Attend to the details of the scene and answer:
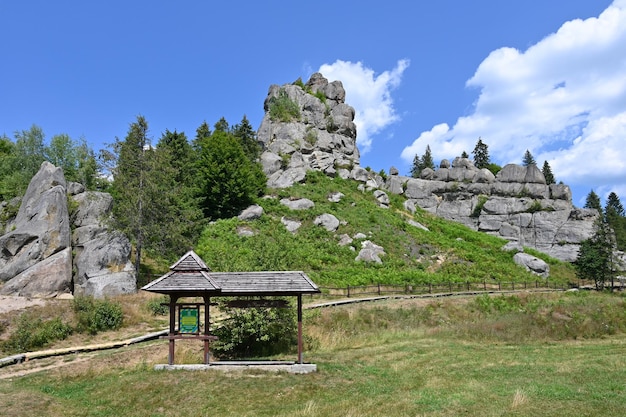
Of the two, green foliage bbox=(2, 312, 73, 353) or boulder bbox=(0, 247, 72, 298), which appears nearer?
green foliage bbox=(2, 312, 73, 353)

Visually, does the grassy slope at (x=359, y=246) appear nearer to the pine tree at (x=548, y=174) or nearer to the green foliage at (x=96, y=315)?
the green foliage at (x=96, y=315)

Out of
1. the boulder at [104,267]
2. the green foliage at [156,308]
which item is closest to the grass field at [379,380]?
the green foliage at [156,308]

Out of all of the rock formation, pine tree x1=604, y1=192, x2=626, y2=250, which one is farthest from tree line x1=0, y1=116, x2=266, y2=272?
pine tree x1=604, y1=192, x2=626, y2=250

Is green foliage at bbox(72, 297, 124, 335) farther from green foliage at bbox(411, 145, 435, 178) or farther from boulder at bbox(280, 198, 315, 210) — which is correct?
green foliage at bbox(411, 145, 435, 178)

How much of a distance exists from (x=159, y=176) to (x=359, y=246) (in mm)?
22244

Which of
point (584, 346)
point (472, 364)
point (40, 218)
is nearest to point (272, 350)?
point (472, 364)

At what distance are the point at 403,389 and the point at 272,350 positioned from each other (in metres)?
8.05

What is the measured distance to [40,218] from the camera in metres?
33.8

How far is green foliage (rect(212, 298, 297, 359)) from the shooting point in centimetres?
2073

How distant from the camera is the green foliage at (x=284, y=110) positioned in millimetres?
75438

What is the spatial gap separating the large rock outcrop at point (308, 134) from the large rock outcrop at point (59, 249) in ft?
98.8

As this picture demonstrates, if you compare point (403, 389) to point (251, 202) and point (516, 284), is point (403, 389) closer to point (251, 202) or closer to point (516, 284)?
point (516, 284)

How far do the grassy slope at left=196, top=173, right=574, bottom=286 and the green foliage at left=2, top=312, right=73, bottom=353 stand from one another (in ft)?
46.3

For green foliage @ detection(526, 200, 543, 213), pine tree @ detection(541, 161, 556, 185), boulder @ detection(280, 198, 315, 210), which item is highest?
pine tree @ detection(541, 161, 556, 185)
